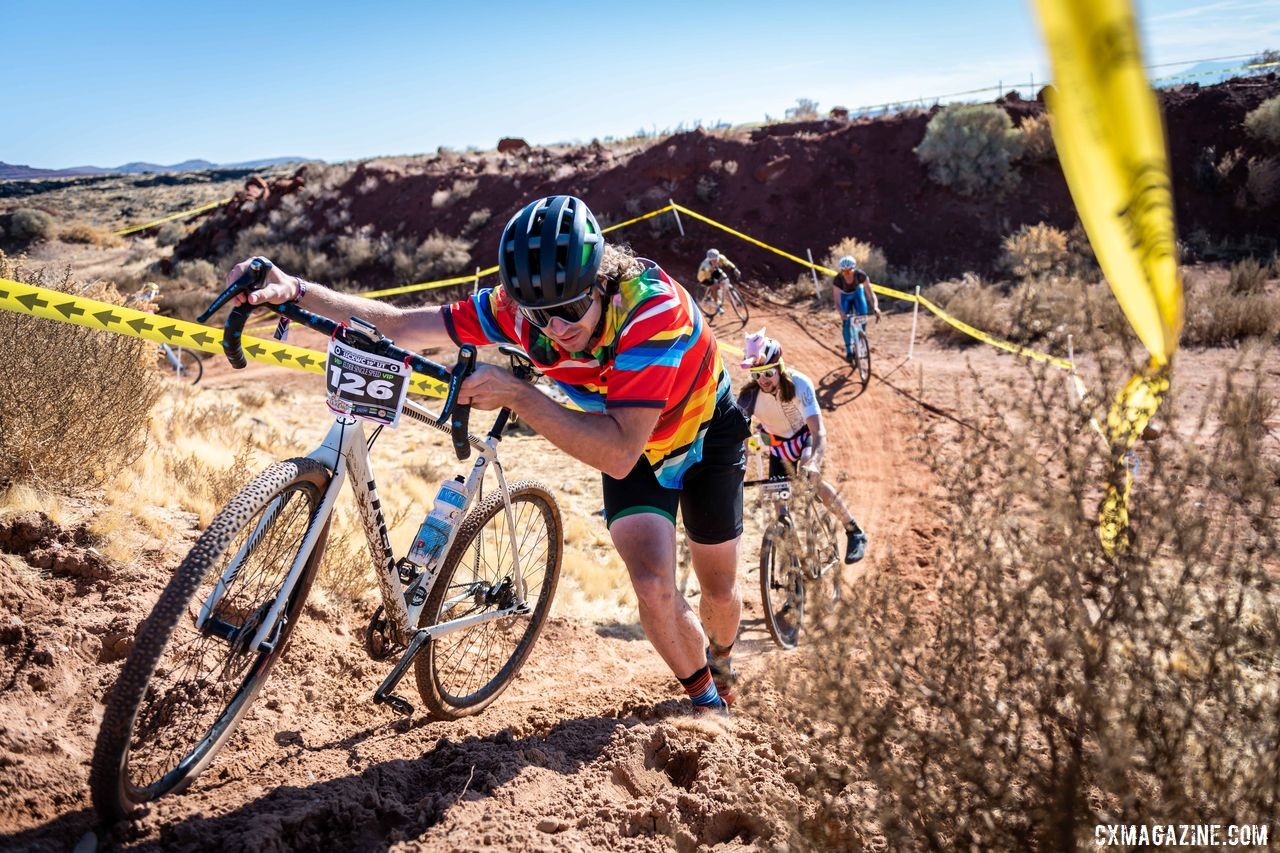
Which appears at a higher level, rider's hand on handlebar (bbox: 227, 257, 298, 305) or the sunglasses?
rider's hand on handlebar (bbox: 227, 257, 298, 305)

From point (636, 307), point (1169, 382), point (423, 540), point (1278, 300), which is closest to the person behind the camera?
point (1169, 382)

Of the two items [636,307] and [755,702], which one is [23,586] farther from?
[755,702]

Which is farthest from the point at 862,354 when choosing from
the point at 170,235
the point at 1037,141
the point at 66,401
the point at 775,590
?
the point at 170,235

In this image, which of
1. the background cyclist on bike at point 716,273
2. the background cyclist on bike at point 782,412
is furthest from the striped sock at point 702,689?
the background cyclist on bike at point 716,273

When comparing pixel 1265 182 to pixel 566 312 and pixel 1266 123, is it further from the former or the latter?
pixel 566 312

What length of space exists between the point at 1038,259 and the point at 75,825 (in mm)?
3541

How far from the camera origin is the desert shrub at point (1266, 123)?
76.2 feet

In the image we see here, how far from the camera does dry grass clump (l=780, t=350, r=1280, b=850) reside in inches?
79.4

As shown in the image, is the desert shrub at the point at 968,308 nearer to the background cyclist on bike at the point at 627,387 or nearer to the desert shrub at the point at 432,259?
the desert shrub at the point at 432,259

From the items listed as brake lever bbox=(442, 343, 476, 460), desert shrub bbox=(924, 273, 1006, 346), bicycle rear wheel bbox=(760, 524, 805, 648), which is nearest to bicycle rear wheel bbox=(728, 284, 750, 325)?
desert shrub bbox=(924, 273, 1006, 346)

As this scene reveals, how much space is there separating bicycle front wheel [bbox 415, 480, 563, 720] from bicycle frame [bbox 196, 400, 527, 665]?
66 mm

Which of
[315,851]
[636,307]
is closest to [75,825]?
[315,851]

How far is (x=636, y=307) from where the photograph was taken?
128 inches

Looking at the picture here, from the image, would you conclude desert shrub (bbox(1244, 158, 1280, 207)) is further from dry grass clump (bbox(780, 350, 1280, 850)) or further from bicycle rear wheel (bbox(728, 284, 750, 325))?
dry grass clump (bbox(780, 350, 1280, 850))
